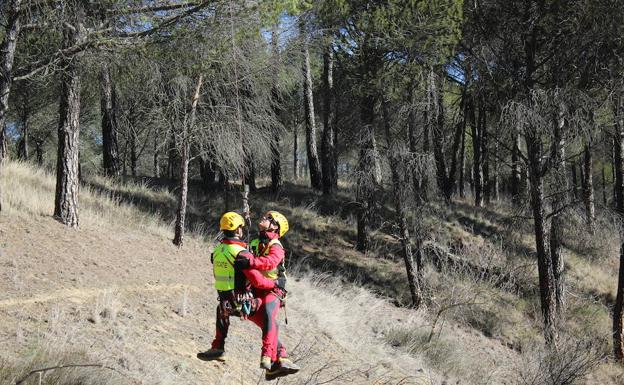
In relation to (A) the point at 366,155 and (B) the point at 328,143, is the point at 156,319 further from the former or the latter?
(B) the point at 328,143

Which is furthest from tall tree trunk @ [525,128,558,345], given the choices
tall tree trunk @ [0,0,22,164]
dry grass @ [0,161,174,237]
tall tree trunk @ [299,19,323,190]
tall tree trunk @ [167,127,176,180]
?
tall tree trunk @ [0,0,22,164]

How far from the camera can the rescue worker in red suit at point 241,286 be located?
629 cm

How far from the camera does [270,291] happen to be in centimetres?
654

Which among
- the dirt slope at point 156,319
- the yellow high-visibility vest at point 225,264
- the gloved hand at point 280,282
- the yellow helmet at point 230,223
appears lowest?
the dirt slope at point 156,319

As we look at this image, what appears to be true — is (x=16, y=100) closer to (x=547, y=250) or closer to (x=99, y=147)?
(x=99, y=147)

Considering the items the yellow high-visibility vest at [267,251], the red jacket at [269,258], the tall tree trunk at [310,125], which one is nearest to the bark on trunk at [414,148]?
the tall tree trunk at [310,125]

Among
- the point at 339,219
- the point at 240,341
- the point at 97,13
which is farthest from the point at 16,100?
the point at 240,341

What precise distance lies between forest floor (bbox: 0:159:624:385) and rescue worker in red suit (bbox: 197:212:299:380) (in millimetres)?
682

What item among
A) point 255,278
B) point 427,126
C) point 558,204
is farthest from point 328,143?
point 255,278

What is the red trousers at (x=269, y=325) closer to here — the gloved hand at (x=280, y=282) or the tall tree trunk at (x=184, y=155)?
the gloved hand at (x=280, y=282)

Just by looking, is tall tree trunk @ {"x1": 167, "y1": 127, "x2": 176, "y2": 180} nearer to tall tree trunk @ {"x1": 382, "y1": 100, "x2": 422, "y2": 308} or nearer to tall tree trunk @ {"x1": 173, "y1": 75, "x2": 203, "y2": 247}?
tall tree trunk @ {"x1": 173, "y1": 75, "x2": 203, "y2": 247}

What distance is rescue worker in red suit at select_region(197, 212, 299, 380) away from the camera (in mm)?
6285

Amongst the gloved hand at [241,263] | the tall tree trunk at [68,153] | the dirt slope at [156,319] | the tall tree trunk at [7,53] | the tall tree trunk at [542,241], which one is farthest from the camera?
the tall tree trunk at [542,241]

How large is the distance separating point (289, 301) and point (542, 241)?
6.00 meters
